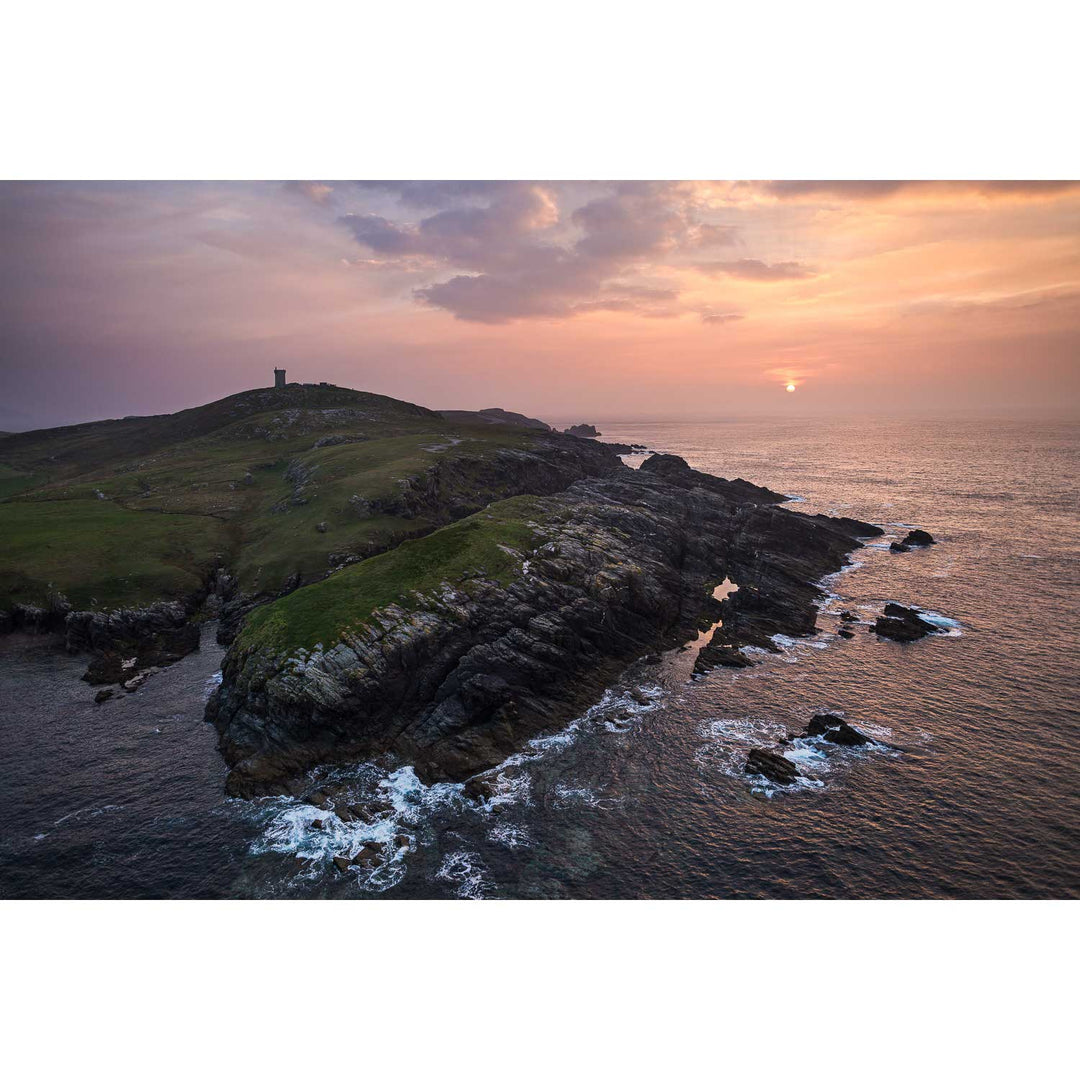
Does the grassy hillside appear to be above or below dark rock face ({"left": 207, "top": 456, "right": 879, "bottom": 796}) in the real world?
above

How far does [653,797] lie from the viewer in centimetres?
3416

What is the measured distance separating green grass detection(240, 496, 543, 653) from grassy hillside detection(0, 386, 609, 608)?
48.1 feet

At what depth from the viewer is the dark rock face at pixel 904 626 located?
54562 mm

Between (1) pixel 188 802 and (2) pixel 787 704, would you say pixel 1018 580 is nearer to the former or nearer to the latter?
(2) pixel 787 704

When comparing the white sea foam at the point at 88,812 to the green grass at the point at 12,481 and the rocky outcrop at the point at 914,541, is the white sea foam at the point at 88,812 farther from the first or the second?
the green grass at the point at 12,481

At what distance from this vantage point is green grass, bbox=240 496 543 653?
146 feet

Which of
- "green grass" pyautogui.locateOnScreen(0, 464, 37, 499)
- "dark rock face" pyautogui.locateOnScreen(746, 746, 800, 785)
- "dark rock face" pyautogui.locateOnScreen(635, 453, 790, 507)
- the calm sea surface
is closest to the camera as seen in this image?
the calm sea surface

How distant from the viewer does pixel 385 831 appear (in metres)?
32.4

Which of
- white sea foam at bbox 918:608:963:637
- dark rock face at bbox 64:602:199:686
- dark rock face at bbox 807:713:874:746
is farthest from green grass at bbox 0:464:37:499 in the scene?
white sea foam at bbox 918:608:963:637

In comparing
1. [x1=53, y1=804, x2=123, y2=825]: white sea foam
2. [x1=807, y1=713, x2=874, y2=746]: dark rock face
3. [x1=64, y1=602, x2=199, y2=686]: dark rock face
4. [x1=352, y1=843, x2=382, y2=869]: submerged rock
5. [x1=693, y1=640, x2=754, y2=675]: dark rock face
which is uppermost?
[x1=64, y1=602, x2=199, y2=686]: dark rock face

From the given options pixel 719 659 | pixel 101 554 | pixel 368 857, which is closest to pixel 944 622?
pixel 719 659

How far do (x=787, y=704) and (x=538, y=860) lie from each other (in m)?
25.3

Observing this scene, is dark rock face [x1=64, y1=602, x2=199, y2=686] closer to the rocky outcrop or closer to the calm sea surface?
the calm sea surface

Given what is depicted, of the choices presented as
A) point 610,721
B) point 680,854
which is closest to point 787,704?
point 610,721
